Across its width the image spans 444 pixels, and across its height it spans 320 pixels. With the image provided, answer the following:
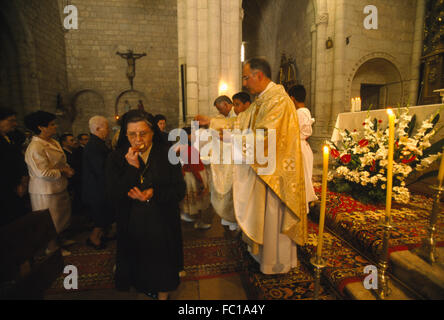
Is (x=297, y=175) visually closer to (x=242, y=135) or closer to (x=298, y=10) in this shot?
(x=242, y=135)

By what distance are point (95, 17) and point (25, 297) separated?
14.1 m

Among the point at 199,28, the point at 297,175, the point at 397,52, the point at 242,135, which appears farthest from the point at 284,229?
the point at 397,52

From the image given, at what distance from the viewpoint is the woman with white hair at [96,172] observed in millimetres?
2881

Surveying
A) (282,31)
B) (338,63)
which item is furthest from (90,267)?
(282,31)

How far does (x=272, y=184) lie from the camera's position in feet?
6.61

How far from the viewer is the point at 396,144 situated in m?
3.24

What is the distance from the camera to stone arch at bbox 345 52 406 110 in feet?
27.2

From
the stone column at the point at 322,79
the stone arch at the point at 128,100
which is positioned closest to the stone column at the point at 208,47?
the stone column at the point at 322,79

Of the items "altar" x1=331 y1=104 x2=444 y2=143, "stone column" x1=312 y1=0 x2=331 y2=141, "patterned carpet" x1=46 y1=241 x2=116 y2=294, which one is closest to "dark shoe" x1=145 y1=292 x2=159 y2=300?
"patterned carpet" x1=46 y1=241 x2=116 y2=294

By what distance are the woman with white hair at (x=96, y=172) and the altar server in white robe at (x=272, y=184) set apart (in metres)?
1.84

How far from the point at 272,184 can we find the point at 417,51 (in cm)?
1079

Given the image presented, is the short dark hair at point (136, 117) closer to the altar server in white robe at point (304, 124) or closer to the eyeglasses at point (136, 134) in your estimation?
the eyeglasses at point (136, 134)

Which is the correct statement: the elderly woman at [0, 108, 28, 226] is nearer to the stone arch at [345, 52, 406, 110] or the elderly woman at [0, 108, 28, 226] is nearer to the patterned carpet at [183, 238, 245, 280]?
the patterned carpet at [183, 238, 245, 280]
